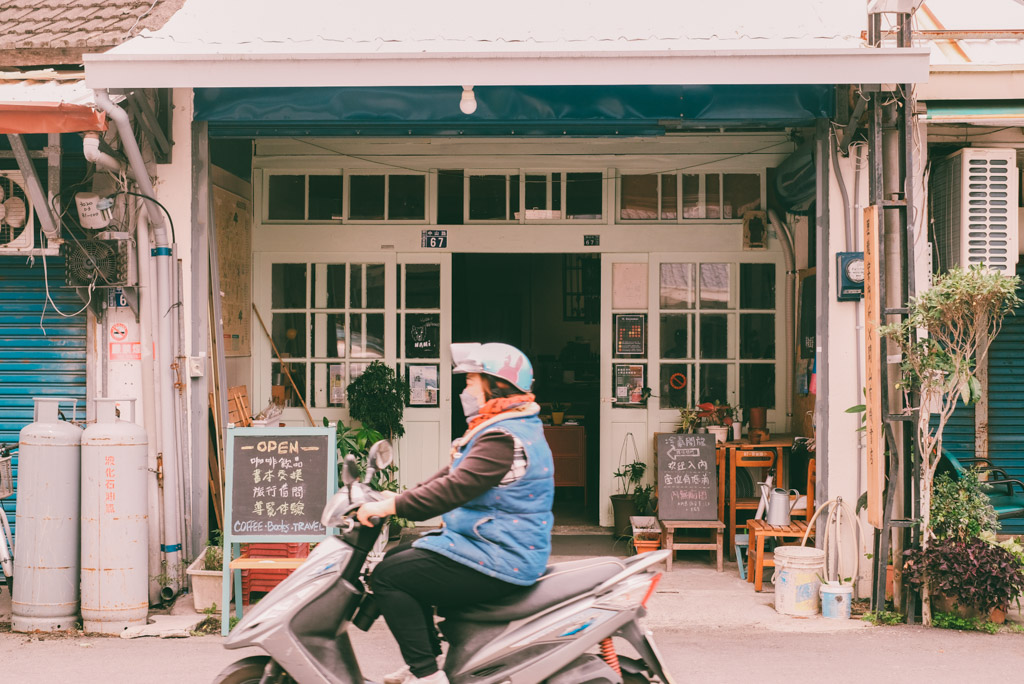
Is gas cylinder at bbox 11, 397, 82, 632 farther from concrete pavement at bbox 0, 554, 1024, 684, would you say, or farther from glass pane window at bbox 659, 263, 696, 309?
glass pane window at bbox 659, 263, 696, 309

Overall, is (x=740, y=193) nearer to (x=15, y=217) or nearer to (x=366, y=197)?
(x=366, y=197)

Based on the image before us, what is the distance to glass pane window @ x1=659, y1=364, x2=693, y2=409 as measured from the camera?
29.5 ft

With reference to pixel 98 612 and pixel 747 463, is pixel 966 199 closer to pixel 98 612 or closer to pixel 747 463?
pixel 747 463

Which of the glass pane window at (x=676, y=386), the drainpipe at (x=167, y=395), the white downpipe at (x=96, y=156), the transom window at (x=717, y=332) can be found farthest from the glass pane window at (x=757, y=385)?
the white downpipe at (x=96, y=156)

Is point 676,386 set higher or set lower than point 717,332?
lower

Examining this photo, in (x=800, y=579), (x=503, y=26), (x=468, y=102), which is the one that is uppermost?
(x=503, y=26)

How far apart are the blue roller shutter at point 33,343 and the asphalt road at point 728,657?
6.25 feet

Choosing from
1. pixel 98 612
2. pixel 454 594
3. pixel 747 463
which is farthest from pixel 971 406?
pixel 98 612

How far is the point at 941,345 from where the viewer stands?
6277mm

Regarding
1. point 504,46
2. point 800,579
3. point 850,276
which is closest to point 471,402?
point 504,46

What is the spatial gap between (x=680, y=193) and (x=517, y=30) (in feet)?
9.78

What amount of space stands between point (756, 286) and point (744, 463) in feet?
5.70

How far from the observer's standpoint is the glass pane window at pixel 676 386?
900cm

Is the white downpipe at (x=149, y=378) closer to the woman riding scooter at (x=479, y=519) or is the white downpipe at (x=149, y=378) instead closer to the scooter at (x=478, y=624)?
the scooter at (x=478, y=624)
